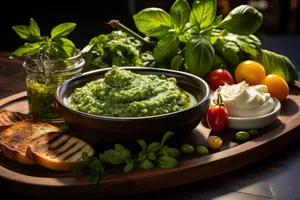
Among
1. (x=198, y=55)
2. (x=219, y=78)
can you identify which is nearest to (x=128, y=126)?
(x=198, y=55)

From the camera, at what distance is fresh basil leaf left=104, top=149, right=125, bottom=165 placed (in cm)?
197

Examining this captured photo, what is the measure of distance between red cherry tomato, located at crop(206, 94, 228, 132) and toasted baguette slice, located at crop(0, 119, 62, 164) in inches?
24.6

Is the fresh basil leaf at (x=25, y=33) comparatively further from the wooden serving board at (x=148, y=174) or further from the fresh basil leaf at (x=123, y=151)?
the fresh basil leaf at (x=123, y=151)

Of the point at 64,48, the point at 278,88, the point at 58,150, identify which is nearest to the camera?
the point at 58,150

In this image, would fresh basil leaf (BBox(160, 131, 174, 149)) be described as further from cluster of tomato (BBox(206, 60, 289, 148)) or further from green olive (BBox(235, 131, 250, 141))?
cluster of tomato (BBox(206, 60, 289, 148))

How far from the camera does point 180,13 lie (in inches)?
110

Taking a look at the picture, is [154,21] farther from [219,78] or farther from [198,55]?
[219,78]

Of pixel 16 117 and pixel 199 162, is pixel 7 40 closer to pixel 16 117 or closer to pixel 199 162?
pixel 16 117

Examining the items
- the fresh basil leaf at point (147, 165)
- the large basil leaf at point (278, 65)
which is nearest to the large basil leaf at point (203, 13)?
the large basil leaf at point (278, 65)

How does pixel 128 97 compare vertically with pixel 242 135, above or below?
above

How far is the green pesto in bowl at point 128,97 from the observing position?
210 centimetres

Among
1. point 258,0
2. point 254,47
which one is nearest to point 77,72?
point 254,47

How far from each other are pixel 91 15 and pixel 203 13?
9.19 feet

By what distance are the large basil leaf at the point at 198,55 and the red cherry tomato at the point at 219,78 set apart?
0.13 metres
